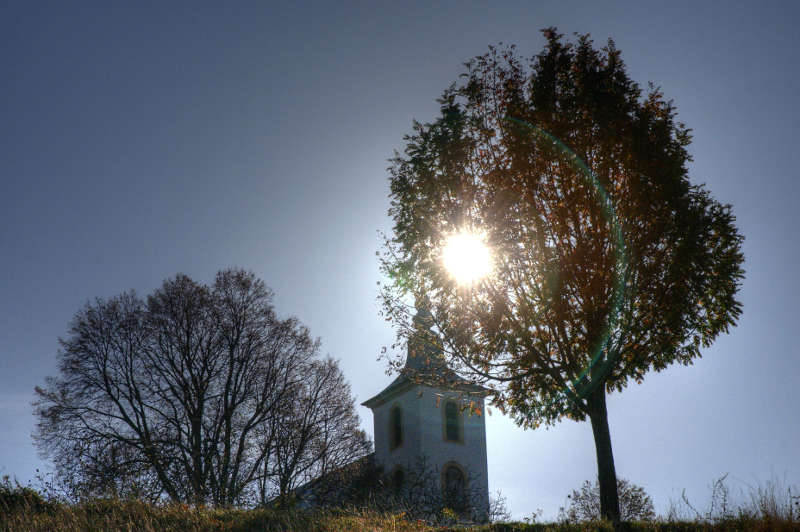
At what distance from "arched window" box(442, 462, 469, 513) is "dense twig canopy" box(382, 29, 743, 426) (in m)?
13.7

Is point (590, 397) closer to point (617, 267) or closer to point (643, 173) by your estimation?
point (617, 267)

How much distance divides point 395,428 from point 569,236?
22.1 metres

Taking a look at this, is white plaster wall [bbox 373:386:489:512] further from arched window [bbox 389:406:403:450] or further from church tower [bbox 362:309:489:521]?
arched window [bbox 389:406:403:450]

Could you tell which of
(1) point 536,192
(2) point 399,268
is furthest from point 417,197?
(1) point 536,192

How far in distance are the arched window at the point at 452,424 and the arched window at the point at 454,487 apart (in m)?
1.41

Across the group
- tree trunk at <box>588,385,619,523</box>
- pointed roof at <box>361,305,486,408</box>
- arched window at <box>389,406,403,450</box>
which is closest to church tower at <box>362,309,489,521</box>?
arched window at <box>389,406,403,450</box>

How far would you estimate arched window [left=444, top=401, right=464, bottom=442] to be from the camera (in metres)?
29.0

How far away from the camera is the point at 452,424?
29.4 m

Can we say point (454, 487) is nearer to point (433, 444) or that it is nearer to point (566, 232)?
point (433, 444)

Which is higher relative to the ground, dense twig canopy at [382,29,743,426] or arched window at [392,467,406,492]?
dense twig canopy at [382,29,743,426]

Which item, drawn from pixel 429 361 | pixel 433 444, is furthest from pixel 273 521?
pixel 433 444

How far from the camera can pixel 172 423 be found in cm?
2069

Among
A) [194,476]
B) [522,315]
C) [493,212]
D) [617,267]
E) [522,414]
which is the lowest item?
[194,476]

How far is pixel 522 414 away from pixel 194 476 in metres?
13.0
